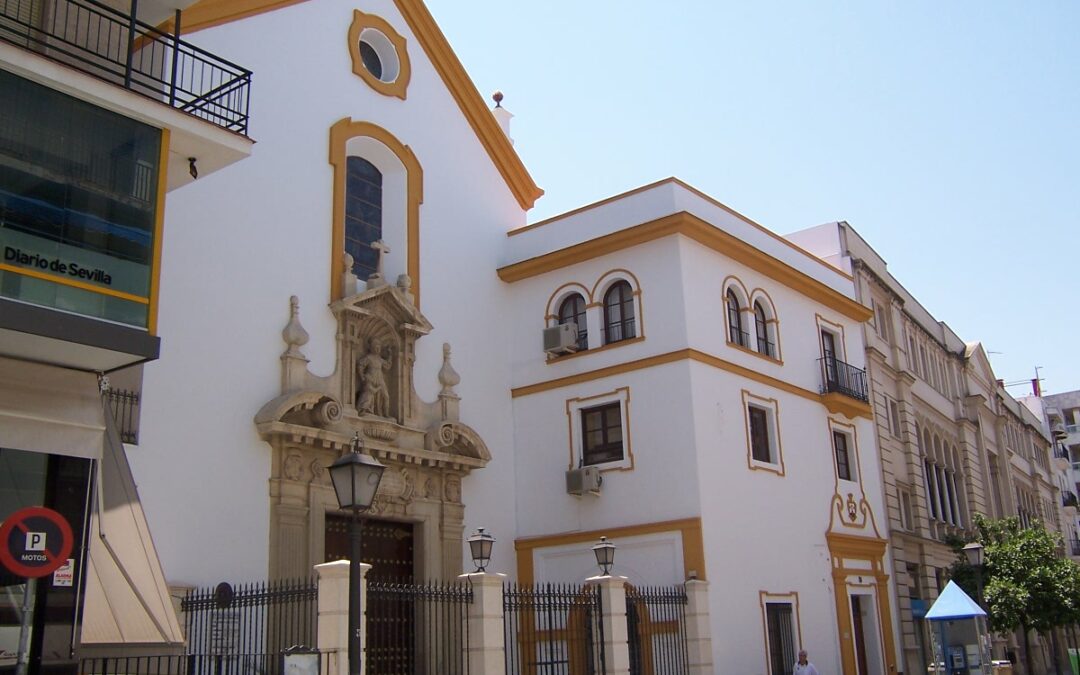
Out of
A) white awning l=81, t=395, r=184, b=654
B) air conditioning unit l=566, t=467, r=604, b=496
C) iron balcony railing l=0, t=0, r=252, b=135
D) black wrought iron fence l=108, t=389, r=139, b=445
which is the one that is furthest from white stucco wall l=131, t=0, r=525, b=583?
iron balcony railing l=0, t=0, r=252, b=135

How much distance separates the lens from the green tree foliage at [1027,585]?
24.5 metres

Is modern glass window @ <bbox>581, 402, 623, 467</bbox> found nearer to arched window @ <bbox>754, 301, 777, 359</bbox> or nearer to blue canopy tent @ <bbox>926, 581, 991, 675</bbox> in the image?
arched window @ <bbox>754, 301, 777, 359</bbox>

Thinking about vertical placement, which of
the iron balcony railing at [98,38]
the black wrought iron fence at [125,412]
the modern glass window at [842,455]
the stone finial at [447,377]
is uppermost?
the iron balcony railing at [98,38]

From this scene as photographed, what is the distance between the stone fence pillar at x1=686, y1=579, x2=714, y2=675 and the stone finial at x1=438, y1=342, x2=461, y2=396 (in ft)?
17.5

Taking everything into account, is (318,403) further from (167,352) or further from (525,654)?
(525,654)

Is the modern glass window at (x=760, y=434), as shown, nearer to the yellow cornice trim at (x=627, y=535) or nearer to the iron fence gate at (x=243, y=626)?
the yellow cornice trim at (x=627, y=535)

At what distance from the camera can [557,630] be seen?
61.4ft

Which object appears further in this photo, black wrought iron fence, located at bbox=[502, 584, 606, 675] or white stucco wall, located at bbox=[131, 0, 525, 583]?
white stucco wall, located at bbox=[131, 0, 525, 583]

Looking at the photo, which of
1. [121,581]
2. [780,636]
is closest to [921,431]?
[780,636]

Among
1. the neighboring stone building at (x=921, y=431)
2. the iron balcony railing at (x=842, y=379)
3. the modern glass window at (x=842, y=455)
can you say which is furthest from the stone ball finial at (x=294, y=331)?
the neighboring stone building at (x=921, y=431)

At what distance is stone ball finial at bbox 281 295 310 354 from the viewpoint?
1688cm

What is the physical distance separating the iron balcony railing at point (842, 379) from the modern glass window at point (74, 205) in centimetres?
1512

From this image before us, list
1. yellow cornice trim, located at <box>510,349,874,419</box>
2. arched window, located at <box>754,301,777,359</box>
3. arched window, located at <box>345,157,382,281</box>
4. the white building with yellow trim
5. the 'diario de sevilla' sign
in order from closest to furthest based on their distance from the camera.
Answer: the 'diario de sevilla' sign < the white building with yellow trim < arched window, located at <box>345,157,382,281</box> < yellow cornice trim, located at <box>510,349,874,419</box> < arched window, located at <box>754,301,777,359</box>

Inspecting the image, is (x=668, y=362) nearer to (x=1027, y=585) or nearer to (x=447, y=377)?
(x=447, y=377)
